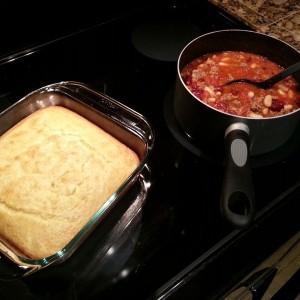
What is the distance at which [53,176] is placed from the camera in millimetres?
806

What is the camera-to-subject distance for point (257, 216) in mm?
846

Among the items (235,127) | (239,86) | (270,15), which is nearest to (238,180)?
(235,127)

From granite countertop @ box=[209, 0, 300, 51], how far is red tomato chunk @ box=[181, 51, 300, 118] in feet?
0.82

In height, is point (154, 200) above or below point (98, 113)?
below

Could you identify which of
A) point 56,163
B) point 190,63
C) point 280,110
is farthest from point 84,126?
point 280,110

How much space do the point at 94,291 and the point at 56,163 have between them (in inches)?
10.8

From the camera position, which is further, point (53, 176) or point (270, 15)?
point (270, 15)

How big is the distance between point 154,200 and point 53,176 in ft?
0.76

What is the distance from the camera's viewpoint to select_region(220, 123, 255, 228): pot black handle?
2.34 ft

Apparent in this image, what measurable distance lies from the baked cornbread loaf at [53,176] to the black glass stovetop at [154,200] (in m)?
0.07

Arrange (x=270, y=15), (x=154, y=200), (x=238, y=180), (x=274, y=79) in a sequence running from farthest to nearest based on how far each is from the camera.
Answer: (x=270, y=15), (x=274, y=79), (x=154, y=200), (x=238, y=180)

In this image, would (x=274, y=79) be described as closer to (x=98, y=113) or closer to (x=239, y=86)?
(x=239, y=86)

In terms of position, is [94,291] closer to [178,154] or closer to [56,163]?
[56,163]

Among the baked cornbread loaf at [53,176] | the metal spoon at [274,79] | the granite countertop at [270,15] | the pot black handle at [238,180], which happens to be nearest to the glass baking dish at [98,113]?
the baked cornbread loaf at [53,176]
